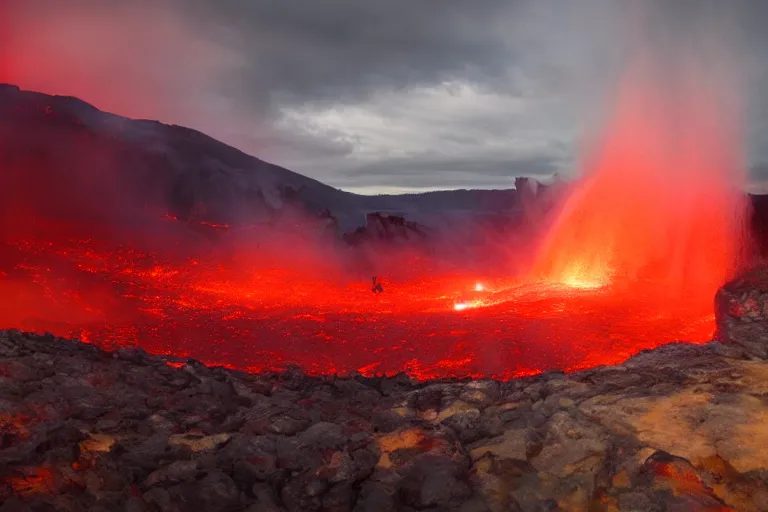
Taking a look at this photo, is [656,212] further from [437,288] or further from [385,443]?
[385,443]

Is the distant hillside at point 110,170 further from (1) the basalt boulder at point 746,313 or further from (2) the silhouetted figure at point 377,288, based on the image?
(1) the basalt boulder at point 746,313

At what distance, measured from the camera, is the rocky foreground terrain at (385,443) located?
159 inches

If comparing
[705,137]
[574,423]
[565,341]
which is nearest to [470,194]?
[705,137]

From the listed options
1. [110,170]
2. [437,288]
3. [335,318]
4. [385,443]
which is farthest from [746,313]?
[110,170]

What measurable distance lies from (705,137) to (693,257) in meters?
5.65

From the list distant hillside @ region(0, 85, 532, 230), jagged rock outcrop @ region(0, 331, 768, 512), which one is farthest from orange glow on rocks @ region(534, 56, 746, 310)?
distant hillside @ region(0, 85, 532, 230)

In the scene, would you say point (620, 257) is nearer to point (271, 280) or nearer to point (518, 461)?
point (271, 280)

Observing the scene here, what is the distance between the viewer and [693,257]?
1866 cm

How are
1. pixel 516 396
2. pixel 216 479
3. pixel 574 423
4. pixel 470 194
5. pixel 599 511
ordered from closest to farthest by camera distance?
pixel 599 511 < pixel 216 479 < pixel 574 423 < pixel 516 396 < pixel 470 194

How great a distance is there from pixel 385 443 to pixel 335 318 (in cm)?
988

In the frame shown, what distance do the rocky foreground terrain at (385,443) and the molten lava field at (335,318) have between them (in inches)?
165

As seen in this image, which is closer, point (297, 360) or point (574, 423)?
point (574, 423)

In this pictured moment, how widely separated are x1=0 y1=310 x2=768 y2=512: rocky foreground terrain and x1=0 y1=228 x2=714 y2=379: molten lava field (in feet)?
13.8

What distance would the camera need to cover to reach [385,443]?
4.92 m
